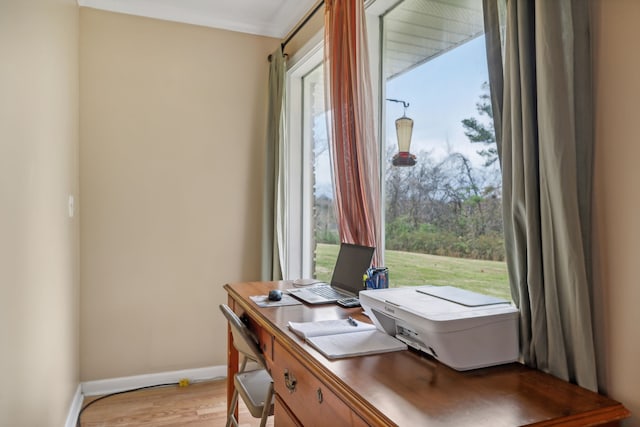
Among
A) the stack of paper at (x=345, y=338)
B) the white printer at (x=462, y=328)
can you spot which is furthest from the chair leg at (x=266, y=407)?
the white printer at (x=462, y=328)

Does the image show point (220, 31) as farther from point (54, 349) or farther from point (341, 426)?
point (341, 426)

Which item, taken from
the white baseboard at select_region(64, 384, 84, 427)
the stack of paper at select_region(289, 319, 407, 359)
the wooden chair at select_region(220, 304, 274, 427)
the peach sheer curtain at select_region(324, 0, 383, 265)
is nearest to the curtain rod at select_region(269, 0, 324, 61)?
the peach sheer curtain at select_region(324, 0, 383, 265)

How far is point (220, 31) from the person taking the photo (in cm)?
334

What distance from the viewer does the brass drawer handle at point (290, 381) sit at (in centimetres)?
146

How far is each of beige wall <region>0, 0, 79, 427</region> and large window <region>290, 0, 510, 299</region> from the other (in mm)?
1545

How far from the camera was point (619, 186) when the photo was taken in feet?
3.47

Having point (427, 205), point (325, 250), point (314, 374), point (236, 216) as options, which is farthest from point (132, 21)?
point (314, 374)

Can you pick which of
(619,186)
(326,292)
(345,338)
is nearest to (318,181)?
(326,292)

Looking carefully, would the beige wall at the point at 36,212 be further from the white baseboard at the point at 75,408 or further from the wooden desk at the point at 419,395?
the wooden desk at the point at 419,395

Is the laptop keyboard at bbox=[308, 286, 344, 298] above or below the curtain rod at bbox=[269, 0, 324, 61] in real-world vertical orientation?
below

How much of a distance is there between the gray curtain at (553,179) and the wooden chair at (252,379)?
988mm

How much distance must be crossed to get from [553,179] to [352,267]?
111 cm

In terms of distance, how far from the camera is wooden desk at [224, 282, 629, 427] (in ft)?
3.09

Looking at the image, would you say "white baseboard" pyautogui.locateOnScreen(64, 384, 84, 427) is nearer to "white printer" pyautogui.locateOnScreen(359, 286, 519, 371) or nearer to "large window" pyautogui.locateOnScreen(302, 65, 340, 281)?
"large window" pyautogui.locateOnScreen(302, 65, 340, 281)
